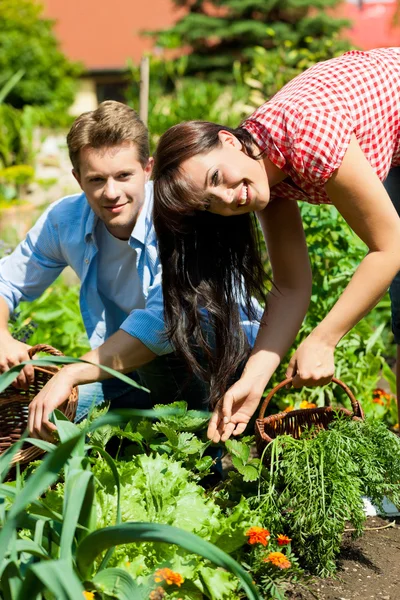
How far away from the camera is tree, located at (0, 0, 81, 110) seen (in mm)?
14328

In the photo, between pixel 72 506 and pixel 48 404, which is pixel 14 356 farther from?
pixel 72 506

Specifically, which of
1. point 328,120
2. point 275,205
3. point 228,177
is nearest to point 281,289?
point 275,205

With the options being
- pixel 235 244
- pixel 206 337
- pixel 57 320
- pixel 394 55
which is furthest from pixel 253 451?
pixel 394 55

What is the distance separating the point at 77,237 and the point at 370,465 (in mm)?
1221

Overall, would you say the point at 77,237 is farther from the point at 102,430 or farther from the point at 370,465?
the point at 370,465

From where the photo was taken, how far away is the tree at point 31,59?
1433 cm

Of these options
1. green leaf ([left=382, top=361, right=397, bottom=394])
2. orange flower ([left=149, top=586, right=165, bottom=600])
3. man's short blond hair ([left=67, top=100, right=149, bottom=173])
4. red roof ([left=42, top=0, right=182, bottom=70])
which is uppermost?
red roof ([left=42, top=0, right=182, bottom=70])

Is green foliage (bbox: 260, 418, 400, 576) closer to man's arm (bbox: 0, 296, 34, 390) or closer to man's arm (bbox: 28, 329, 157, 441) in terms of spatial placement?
man's arm (bbox: 28, 329, 157, 441)

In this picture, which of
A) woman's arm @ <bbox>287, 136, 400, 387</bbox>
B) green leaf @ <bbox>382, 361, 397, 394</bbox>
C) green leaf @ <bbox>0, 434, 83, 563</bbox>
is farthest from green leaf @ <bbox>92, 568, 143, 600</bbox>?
green leaf @ <bbox>382, 361, 397, 394</bbox>

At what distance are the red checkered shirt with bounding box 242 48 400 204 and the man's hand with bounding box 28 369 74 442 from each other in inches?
30.8

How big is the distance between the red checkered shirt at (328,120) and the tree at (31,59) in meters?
12.7

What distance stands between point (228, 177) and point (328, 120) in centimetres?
27

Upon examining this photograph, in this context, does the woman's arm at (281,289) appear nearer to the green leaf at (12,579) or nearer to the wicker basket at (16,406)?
the wicker basket at (16,406)

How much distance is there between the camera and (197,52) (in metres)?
17.1
